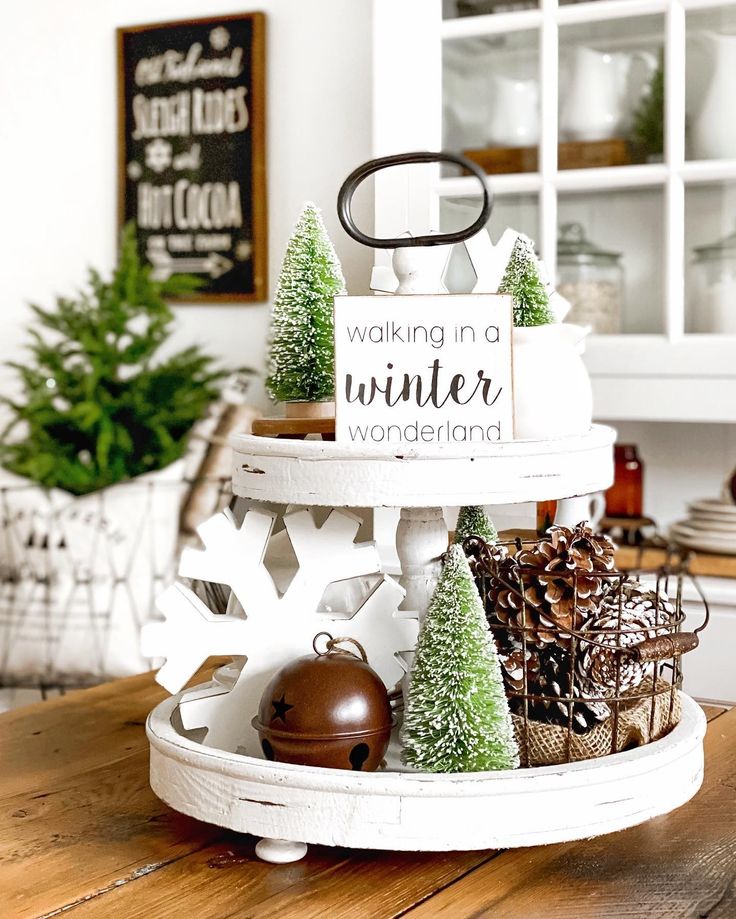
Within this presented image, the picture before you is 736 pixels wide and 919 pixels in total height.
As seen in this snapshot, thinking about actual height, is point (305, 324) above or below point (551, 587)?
above

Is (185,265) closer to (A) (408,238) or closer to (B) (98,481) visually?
(B) (98,481)

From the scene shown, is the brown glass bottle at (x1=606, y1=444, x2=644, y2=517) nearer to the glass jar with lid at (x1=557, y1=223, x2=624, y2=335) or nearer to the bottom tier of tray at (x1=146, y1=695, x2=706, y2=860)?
the glass jar with lid at (x1=557, y1=223, x2=624, y2=335)

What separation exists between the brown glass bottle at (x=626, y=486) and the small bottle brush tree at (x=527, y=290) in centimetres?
116

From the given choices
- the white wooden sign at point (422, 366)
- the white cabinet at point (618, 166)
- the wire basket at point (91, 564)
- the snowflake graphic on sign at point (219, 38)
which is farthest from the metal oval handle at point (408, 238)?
the snowflake graphic on sign at point (219, 38)

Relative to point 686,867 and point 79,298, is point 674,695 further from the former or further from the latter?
point 79,298

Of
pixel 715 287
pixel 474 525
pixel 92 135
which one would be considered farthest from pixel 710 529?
pixel 92 135

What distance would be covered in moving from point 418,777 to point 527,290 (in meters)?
0.42

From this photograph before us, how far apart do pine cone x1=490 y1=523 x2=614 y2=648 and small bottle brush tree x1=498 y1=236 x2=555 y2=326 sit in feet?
0.63

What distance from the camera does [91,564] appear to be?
2.09 metres

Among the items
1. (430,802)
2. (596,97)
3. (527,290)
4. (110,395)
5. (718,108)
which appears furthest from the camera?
(110,395)

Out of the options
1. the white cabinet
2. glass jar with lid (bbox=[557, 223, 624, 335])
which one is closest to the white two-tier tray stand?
the white cabinet

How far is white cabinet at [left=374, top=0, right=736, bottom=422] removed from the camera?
5.75ft

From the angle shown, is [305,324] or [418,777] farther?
[305,324]

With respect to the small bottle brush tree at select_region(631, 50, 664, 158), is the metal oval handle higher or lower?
lower
